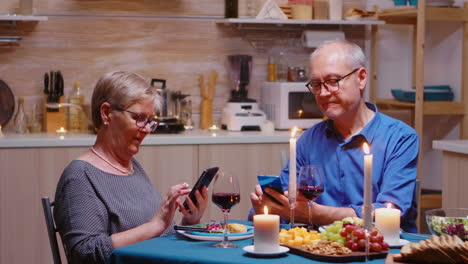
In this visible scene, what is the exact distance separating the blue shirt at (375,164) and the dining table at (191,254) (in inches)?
14.8

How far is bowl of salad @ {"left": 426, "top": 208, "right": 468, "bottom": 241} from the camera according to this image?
2.09 meters

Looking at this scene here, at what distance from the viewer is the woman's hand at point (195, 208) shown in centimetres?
246

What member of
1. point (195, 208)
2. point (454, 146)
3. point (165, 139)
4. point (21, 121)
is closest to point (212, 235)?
point (195, 208)

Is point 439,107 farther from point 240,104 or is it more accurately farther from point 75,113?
point 75,113

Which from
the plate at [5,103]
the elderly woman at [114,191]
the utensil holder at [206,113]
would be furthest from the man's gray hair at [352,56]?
the plate at [5,103]

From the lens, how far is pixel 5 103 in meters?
4.57

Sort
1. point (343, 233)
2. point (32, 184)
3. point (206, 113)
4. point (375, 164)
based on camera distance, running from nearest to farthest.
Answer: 1. point (343, 233)
2. point (375, 164)
3. point (32, 184)
4. point (206, 113)

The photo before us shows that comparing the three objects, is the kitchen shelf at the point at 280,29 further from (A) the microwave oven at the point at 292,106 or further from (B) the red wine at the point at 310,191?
(B) the red wine at the point at 310,191

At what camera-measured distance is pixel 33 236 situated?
4176 millimetres

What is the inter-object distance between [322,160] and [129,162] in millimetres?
723

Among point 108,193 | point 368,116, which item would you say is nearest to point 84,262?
point 108,193

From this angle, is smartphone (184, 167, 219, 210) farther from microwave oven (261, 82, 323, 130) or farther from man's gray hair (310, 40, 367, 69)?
microwave oven (261, 82, 323, 130)

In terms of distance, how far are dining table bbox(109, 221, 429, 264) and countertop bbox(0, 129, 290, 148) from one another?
2045 mm

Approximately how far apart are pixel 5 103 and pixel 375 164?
2.66 meters
